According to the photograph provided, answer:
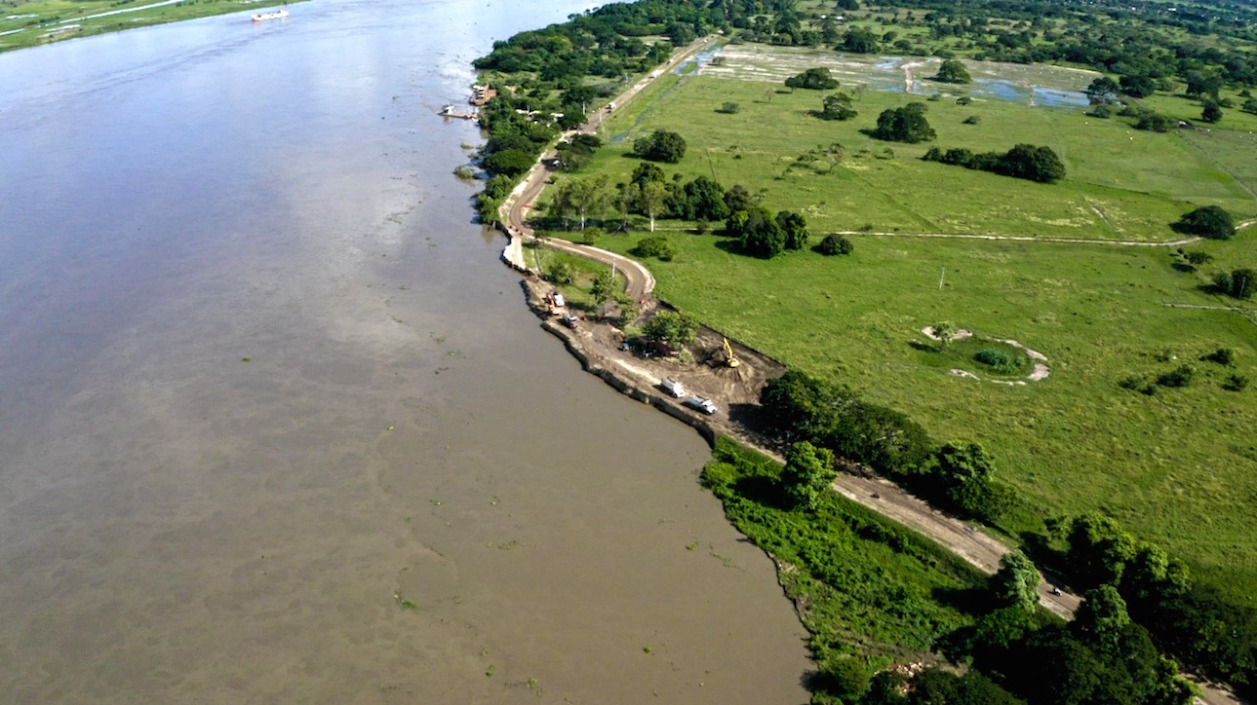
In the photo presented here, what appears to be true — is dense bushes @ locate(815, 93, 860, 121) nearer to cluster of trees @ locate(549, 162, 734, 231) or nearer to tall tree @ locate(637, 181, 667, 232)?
cluster of trees @ locate(549, 162, 734, 231)

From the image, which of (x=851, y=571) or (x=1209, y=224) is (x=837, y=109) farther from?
(x=851, y=571)

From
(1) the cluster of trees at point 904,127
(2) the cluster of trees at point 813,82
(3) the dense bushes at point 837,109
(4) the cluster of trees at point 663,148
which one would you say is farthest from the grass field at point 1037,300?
(2) the cluster of trees at point 813,82

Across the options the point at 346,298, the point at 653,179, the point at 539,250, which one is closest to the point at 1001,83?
the point at 653,179

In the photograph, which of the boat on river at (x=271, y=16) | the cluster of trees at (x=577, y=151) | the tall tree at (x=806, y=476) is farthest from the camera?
the boat on river at (x=271, y=16)

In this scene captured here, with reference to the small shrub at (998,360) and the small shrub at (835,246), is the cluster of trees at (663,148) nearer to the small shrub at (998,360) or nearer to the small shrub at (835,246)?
the small shrub at (835,246)

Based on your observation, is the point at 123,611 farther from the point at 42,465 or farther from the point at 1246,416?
the point at 1246,416

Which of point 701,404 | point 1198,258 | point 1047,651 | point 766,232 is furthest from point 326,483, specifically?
point 1198,258

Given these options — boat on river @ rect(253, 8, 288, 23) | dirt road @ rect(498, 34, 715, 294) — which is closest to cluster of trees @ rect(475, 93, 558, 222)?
dirt road @ rect(498, 34, 715, 294)
